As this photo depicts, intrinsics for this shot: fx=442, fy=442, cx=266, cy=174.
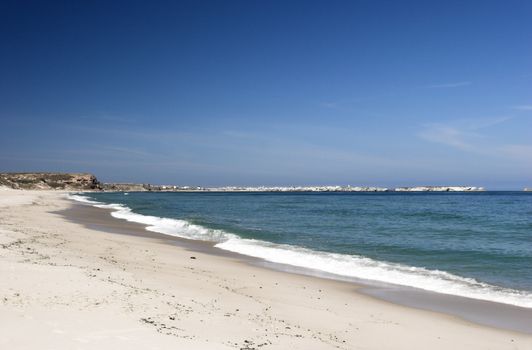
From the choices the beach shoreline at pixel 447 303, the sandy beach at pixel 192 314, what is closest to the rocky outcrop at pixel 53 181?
the sandy beach at pixel 192 314

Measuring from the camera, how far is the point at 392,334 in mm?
7738

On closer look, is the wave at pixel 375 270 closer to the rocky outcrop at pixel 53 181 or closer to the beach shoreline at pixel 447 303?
the beach shoreline at pixel 447 303

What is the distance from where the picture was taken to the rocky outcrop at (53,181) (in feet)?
449

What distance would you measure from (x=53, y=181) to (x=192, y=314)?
520 ft

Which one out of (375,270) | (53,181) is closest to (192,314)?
(375,270)

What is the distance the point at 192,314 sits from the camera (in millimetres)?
7566

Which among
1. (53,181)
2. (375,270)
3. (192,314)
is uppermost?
(53,181)

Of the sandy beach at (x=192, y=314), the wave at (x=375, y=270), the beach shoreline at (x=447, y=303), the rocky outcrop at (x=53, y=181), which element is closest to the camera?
the sandy beach at (x=192, y=314)

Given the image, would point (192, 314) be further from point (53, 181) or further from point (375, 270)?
point (53, 181)

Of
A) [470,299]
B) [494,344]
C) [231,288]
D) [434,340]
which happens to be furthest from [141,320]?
[470,299]

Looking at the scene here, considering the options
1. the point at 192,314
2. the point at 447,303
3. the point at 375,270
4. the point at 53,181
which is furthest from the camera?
the point at 53,181

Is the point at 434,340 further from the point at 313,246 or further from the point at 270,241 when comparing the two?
the point at 270,241

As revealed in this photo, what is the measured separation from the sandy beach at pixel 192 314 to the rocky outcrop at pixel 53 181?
136 m

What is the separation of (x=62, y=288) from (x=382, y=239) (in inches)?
706
